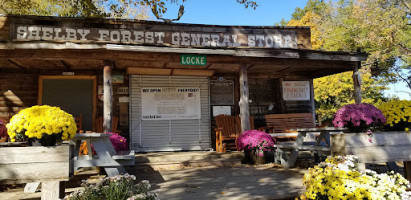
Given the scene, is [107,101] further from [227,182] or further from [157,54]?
[227,182]

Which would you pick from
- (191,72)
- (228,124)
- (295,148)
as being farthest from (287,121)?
(191,72)

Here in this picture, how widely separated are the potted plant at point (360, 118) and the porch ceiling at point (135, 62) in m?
4.01

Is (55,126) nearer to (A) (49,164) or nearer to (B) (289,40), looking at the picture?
(A) (49,164)

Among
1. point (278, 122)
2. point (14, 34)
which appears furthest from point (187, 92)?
point (14, 34)

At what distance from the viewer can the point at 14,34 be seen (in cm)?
721

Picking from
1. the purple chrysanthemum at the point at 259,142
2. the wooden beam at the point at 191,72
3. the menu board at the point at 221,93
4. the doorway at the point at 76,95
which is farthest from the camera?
the menu board at the point at 221,93

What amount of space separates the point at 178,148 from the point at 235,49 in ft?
11.9

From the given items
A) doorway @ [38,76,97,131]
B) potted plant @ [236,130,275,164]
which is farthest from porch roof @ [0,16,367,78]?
potted plant @ [236,130,275,164]

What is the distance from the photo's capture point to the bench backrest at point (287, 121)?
354 inches

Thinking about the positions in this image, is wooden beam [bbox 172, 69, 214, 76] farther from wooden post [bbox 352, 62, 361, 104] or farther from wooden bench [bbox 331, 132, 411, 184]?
wooden bench [bbox 331, 132, 411, 184]

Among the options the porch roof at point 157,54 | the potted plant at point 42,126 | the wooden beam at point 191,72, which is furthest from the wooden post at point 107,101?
the potted plant at point 42,126

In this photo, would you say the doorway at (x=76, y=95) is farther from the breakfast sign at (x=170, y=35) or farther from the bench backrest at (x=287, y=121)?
the bench backrest at (x=287, y=121)

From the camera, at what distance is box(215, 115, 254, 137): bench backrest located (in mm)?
8711

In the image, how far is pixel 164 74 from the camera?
886cm
